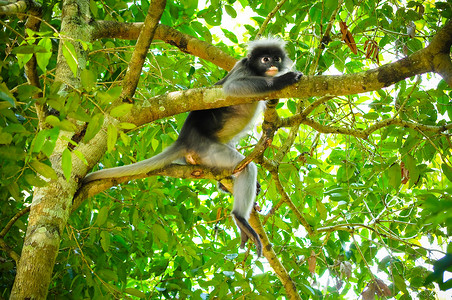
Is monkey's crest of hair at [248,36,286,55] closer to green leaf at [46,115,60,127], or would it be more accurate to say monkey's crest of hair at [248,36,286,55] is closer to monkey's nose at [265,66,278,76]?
monkey's nose at [265,66,278,76]

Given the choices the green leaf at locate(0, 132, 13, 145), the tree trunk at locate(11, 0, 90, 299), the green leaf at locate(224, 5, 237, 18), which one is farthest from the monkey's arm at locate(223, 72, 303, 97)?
the green leaf at locate(0, 132, 13, 145)

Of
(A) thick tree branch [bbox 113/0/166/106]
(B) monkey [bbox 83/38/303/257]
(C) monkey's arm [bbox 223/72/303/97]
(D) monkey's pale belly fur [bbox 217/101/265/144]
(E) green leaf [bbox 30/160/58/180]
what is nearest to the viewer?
(E) green leaf [bbox 30/160/58/180]

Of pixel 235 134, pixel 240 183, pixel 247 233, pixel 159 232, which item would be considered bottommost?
pixel 159 232

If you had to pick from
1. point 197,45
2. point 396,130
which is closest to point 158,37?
point 197,45

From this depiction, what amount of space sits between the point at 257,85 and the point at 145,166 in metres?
1.00

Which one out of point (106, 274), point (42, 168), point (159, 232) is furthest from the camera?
point (159, 232)

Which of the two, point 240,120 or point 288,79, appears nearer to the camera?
point 288,79

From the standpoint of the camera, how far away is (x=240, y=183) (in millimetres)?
3482

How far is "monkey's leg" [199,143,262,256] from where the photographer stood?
3.36 metres

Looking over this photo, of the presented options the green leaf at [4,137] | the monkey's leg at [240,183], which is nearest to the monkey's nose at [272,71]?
the monkey's leg at [240,183]

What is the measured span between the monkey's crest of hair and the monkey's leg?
3.22 ft

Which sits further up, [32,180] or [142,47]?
[142,47]

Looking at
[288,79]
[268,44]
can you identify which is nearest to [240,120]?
[268,44]

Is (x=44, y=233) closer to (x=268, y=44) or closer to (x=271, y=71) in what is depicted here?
(x=271, y=71)
